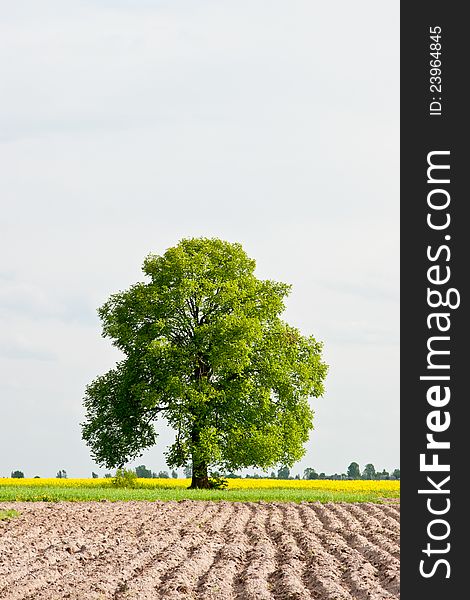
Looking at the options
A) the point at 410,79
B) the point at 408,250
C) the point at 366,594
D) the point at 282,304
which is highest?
the point at 282,304

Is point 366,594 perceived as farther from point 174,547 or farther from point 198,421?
point 198,421

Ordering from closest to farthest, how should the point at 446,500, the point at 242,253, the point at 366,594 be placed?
the point at 446,500 → the point at 366,594 → the point at 242,253

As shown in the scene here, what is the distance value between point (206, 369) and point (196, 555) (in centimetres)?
2721

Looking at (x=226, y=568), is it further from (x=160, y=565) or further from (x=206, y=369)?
(x=206, y=369)

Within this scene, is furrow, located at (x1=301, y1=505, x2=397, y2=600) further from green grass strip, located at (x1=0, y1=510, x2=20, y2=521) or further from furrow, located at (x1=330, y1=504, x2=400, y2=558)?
green grass strip, located at (x1=0, y1=510, x2=20, y2=521)

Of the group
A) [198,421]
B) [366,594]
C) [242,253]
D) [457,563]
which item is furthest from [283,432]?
[457,563]

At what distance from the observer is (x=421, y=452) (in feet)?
45.3

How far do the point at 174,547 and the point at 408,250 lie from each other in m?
10.4

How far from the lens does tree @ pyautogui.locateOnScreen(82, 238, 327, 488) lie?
152ft

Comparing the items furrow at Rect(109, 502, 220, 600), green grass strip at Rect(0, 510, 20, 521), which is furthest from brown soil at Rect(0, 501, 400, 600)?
green grass strip at Rect(0, 510, 20, 521)

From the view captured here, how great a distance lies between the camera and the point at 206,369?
4784cm

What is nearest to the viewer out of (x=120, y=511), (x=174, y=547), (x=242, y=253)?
(x=174, y=547)

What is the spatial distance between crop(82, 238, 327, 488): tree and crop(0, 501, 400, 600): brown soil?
13845mm

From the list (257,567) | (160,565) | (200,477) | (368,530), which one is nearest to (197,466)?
(200,477)
